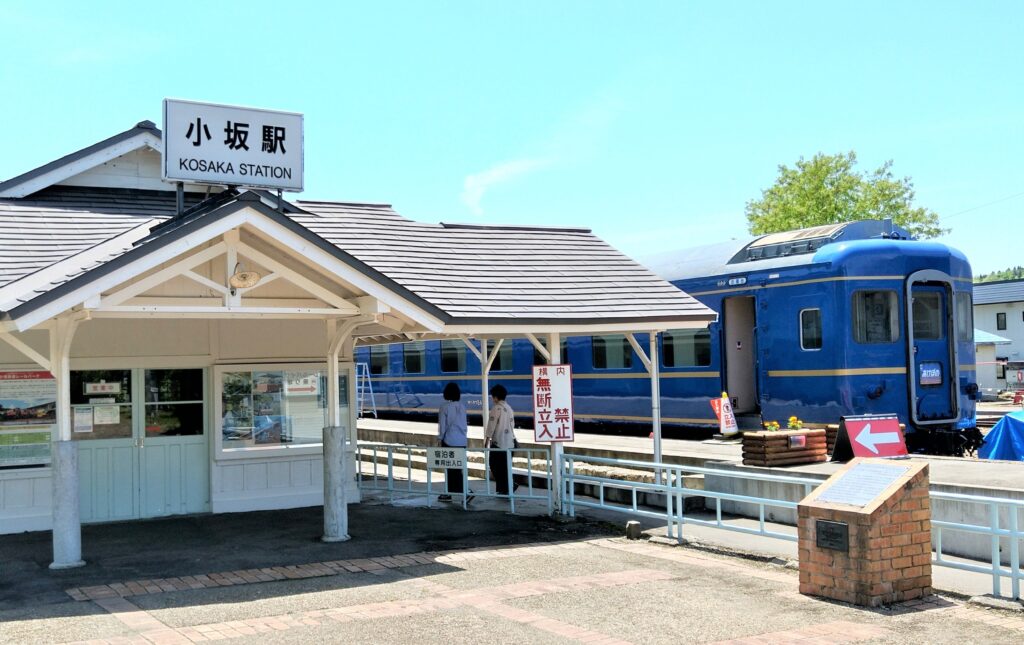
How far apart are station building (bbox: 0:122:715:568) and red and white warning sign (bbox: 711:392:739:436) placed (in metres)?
3.43

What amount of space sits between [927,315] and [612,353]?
5.65 meters

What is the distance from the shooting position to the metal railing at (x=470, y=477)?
1349 cm

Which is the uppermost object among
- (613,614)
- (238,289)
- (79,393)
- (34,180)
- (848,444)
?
(34,180)

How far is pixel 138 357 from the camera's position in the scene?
12.3m

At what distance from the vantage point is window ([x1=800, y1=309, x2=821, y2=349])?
1533cm

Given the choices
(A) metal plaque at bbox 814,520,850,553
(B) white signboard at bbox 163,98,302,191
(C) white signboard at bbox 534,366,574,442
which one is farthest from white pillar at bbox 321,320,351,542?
(A) metal plaque at bbox 814,520,850,553

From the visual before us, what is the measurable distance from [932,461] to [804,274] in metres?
3.89

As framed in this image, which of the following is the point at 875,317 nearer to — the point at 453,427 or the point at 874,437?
the point at 874,437

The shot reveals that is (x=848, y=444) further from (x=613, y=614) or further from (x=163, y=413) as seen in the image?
(x=163, y=413)

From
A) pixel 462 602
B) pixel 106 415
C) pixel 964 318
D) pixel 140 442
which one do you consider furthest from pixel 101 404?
pixel 964 318

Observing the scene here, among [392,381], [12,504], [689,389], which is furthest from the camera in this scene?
[392,381]

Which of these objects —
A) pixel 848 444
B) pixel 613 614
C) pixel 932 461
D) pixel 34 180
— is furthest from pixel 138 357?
pixel 932 461

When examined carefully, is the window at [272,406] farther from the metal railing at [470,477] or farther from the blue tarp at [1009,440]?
the blue tarp at [1009,440]

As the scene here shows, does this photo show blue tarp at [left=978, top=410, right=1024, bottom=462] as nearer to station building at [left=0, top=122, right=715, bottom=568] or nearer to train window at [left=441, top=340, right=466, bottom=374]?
station building at [left=0, top=122, right=715, bottom=568]
